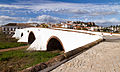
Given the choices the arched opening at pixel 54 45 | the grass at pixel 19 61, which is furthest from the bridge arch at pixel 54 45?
the grass at pixel 19 61

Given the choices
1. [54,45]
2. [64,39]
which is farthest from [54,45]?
[64,39]

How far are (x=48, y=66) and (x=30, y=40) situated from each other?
37831 mm

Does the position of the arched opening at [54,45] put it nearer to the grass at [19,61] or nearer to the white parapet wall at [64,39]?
the white parapet wall at [64,39]

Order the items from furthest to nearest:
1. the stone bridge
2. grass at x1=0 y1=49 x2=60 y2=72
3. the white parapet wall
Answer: the stone bridge, the white parapet wall, grass at x1=0 y1=49 x2=60 y2=72

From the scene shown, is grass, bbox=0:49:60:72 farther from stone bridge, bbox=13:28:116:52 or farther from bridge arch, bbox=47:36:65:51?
bridge arch, bbox=47:36:65:51

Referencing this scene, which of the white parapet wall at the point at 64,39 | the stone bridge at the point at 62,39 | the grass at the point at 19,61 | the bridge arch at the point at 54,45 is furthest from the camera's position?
the bridge arch at the point at 54,45

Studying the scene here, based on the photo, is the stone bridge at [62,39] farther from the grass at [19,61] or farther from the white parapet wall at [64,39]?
the grass at [19,61]

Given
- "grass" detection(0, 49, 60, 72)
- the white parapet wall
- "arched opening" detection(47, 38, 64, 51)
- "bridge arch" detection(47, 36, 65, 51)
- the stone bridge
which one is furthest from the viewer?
"arched opening" detection(47, 38, 64, 51)

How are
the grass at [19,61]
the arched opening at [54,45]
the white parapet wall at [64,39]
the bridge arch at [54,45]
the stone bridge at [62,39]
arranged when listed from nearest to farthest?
the grass at [19,61], the white parapet wall at [64,39], the stone bridge at [62,39], the bridge arch at [54,45], the arched opening at [54,45]

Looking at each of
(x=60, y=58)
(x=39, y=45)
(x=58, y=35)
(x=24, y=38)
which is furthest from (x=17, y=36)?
(x=60, y=58)

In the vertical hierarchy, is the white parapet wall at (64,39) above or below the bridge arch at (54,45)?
above

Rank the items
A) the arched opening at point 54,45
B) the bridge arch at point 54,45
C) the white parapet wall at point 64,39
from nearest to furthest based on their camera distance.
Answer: the white parapet wall at point 64,39 < the bridge arch at point 54,45 < the arched opening at point 54,45

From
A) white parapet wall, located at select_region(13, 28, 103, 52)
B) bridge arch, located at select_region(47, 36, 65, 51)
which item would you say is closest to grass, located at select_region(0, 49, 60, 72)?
white parapet wall, located at select_region(13, 28, 103, 52)

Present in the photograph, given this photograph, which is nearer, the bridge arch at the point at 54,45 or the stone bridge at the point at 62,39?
the stone bridge at the point at 62,39
